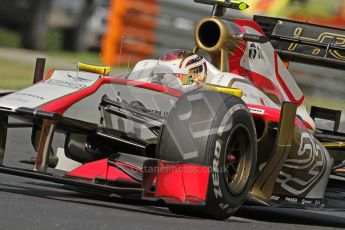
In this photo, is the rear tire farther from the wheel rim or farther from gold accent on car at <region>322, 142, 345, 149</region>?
gold accent on car at <region>322, 142, 345, 149</region>

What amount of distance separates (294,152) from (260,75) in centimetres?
101

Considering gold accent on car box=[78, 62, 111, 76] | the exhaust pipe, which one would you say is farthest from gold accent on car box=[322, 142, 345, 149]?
gold accent on car box=[78, 62, 111, 76]

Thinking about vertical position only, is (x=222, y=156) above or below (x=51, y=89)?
below

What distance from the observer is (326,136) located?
8320mm

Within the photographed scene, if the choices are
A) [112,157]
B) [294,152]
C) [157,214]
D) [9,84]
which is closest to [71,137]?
[112,157]

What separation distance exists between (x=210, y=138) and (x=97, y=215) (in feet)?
2.68

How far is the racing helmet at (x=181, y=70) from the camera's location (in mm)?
7309

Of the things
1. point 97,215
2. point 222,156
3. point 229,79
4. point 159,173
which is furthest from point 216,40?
point 97,215

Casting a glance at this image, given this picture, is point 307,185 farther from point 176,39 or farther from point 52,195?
point 176,39

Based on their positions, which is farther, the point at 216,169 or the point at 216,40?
the point at 216,40

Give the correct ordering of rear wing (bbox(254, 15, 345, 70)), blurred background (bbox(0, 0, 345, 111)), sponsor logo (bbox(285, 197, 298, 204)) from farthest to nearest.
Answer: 1. blurred background (bbox(0, 0, 345, 111))
2. rear wing (bbox(254, 15, 345, 70))
3. sponsor logo (bbox(285, 197, 298, 204))

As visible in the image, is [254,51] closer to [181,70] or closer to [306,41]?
[181,70]

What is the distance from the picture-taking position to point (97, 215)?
19.6ft

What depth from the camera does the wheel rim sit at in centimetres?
652
